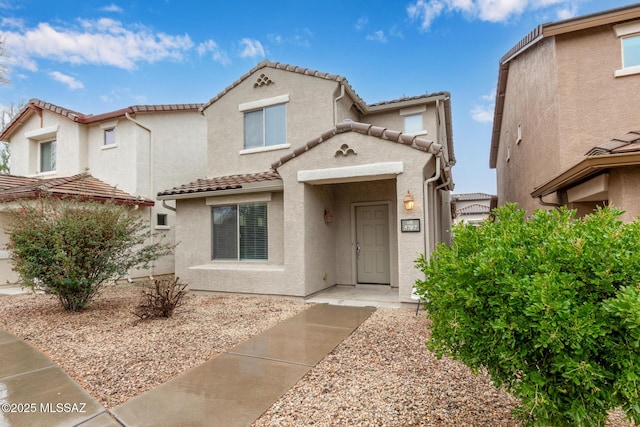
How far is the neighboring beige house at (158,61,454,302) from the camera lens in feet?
25.4

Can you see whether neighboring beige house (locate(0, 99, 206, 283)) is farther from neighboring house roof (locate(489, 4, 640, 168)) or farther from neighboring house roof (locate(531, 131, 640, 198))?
neighboring house roof (locate(531, 131, 640, 198))

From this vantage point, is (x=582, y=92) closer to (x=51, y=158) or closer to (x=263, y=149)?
(x=263, y=149)

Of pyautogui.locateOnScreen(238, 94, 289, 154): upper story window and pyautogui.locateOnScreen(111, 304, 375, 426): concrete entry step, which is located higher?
pyautogui.locateOnScreen(238, 94, 289, 154): upper story window

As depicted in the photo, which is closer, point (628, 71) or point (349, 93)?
point (628, 71)

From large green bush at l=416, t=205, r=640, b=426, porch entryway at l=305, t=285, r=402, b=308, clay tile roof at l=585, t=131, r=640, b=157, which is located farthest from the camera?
porch entryway at l=305, t=285, r=402, b=308

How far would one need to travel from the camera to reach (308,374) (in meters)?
4.16

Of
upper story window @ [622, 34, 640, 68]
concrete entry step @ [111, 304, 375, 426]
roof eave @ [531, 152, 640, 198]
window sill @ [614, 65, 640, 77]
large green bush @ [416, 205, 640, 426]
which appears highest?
upper story window @ [622, 34, 640, 68]

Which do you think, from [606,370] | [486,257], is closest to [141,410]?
[486,257]

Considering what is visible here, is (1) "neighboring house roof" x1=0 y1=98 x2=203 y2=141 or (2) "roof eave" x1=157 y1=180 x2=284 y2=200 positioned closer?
(2) "roof eave" x1=157 y1=180 x2=284 y2=200

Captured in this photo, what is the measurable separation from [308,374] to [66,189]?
11139 mm

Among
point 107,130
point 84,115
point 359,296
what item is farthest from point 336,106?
point 84,115

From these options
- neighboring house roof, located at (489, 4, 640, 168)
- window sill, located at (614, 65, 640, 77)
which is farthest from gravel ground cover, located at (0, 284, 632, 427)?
neighboring house roof, located at (489, 4, 640, 168)

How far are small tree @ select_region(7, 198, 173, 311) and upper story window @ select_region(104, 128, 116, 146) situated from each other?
6925 millimetres

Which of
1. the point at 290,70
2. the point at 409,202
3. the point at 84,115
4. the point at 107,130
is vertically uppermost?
the point at 290,70
